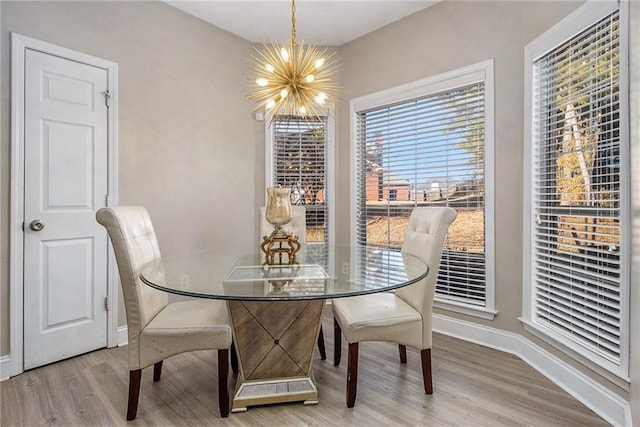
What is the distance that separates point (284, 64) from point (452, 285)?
7.21 ft

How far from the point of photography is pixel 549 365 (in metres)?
2.13

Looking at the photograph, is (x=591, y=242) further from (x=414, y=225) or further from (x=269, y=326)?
(x=269, y=326)

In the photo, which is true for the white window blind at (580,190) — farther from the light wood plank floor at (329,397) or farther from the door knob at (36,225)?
the door knob at (36,225)

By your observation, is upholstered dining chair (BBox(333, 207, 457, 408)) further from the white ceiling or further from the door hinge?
the door hinge

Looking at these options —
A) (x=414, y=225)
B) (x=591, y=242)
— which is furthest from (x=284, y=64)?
(x=591, y=242)

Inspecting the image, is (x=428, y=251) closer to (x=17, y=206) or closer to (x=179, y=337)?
(x=179, y=337)

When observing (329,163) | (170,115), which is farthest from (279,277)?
(329,163)

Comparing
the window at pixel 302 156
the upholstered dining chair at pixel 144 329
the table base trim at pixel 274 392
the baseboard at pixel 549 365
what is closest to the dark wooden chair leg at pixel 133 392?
the upholstered dining chair at pixel 144 329

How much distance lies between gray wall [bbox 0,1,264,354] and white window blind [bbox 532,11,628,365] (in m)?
2.27

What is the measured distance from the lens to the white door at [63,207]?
2.24m

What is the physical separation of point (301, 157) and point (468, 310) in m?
2.17

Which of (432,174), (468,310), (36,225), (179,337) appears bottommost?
(468,310)

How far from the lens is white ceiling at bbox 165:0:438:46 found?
2904 mm

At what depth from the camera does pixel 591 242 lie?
6.13ft
